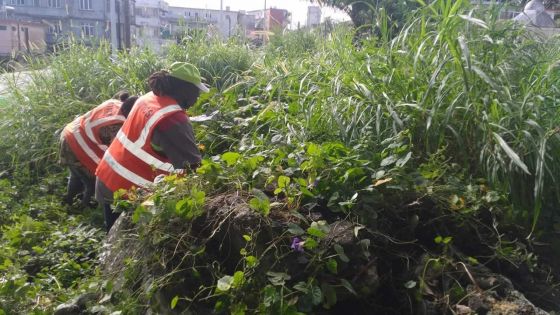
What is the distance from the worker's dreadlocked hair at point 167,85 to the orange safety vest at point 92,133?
2.94 ft

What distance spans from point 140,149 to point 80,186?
6.02 feet

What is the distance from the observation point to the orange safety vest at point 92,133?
4.38 metres

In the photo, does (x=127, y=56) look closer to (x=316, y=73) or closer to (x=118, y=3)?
(x=316, y=73)

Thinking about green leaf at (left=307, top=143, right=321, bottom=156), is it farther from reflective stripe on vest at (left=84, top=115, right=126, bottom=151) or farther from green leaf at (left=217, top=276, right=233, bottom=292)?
reflective stripe on vest at (left=84, top=115, right=126, bottom=151)

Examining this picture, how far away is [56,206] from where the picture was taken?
4680 mm

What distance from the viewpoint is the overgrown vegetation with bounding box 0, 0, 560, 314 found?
228 cm

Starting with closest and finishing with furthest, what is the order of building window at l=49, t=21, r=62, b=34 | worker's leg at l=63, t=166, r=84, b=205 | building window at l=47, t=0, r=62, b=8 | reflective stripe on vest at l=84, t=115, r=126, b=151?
reflective stripe on vest at l=84, t=115, r=126, b=151 < worker's leg at l=63, t=166, r=84, b=205 < building window at l=49, t=21, r=62, b=34 < building window at l=47, t=0, r=62, b=8

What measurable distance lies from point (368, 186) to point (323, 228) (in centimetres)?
37

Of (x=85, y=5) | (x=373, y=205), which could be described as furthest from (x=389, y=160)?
(x=85, y=5)

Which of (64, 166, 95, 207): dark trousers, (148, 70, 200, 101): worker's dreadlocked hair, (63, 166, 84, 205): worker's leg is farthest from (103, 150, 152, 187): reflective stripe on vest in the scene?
(63, 166, 84, 205): worker's leg

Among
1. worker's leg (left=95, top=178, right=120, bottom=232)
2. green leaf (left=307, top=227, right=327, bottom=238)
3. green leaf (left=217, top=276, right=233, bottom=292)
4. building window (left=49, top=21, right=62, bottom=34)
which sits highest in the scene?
building window (left=49, top=21, right=62, bottom=34)

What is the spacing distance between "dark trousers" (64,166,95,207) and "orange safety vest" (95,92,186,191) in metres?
1.20

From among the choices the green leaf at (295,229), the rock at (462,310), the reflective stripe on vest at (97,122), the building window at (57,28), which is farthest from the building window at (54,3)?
the rock at (462,310)

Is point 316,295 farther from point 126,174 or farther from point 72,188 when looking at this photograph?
point 72,188
